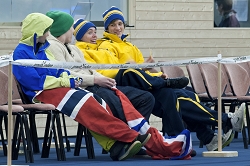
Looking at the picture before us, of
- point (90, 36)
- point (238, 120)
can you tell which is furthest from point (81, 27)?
point (238, 120)

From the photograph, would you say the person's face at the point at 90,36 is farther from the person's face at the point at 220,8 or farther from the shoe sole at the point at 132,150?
the person's face at the point at 220,8

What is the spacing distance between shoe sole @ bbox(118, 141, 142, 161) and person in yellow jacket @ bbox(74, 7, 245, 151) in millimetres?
667

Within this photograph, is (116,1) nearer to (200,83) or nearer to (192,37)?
(192,37)

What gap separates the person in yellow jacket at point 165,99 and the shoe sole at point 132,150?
0.67 m

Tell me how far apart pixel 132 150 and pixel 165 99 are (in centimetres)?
85

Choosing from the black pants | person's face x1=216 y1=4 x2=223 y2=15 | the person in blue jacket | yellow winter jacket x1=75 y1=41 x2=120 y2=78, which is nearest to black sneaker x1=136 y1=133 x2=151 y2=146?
the person in blue jacket

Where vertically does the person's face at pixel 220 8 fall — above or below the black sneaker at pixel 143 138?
above

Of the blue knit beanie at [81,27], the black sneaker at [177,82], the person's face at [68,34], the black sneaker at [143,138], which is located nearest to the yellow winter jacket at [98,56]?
the blue knit beanie at [81,27]

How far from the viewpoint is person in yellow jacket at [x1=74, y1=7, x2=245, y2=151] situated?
7.36 metres

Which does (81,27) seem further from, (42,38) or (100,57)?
(42,38)

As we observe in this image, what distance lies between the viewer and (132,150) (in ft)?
21.9

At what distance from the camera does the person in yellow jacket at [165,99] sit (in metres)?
7.36

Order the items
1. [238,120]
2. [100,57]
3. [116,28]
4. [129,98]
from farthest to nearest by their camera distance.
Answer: [116,28]
[100,57]
[238,120]
[129,98]

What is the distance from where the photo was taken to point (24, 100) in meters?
Result: 7.12
